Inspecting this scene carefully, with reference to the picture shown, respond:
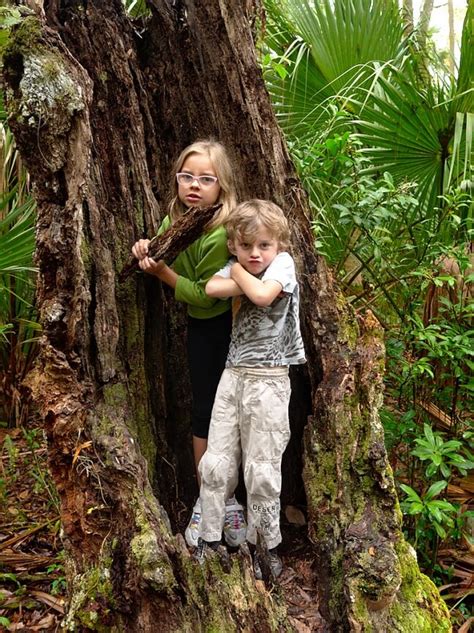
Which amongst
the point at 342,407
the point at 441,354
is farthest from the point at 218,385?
the point at 441,354

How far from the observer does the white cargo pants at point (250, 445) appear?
2863 millimetres

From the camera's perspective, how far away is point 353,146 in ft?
12.0

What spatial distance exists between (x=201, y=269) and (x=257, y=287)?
1.29ft

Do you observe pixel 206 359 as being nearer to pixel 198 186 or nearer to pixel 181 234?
pixel 181 234

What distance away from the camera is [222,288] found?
2832 millimetres

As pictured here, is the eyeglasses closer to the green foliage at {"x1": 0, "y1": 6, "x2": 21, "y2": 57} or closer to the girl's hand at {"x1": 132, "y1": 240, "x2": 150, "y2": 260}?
the girl's hand at {"x1": 132, "y1": 240, "x2": 150, "y2": 260}

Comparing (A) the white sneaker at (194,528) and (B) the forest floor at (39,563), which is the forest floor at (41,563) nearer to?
(B) the forest floor at (39,563)

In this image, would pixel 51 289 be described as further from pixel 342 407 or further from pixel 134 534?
pixel 342 407

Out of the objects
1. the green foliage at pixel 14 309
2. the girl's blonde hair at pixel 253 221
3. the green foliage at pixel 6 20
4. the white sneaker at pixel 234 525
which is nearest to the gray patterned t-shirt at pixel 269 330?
the girl's blonde hair at pixel 253 221

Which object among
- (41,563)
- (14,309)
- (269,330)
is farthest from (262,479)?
(14,309)

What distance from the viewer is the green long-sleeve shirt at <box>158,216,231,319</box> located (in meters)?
2.96

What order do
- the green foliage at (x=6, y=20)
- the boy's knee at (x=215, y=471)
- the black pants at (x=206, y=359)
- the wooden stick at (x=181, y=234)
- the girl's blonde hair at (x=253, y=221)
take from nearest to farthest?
the green foliage at (x=6, y=20) < the wooden stick at (x=181, y=234) < the girl's blonde hair at (x=253, y=221) < the boy's knee at (x=215, y=471) < the black pants at (x=206, y=359)

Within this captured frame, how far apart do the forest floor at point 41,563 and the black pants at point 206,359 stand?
79 cm

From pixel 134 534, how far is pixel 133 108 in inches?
83.3
